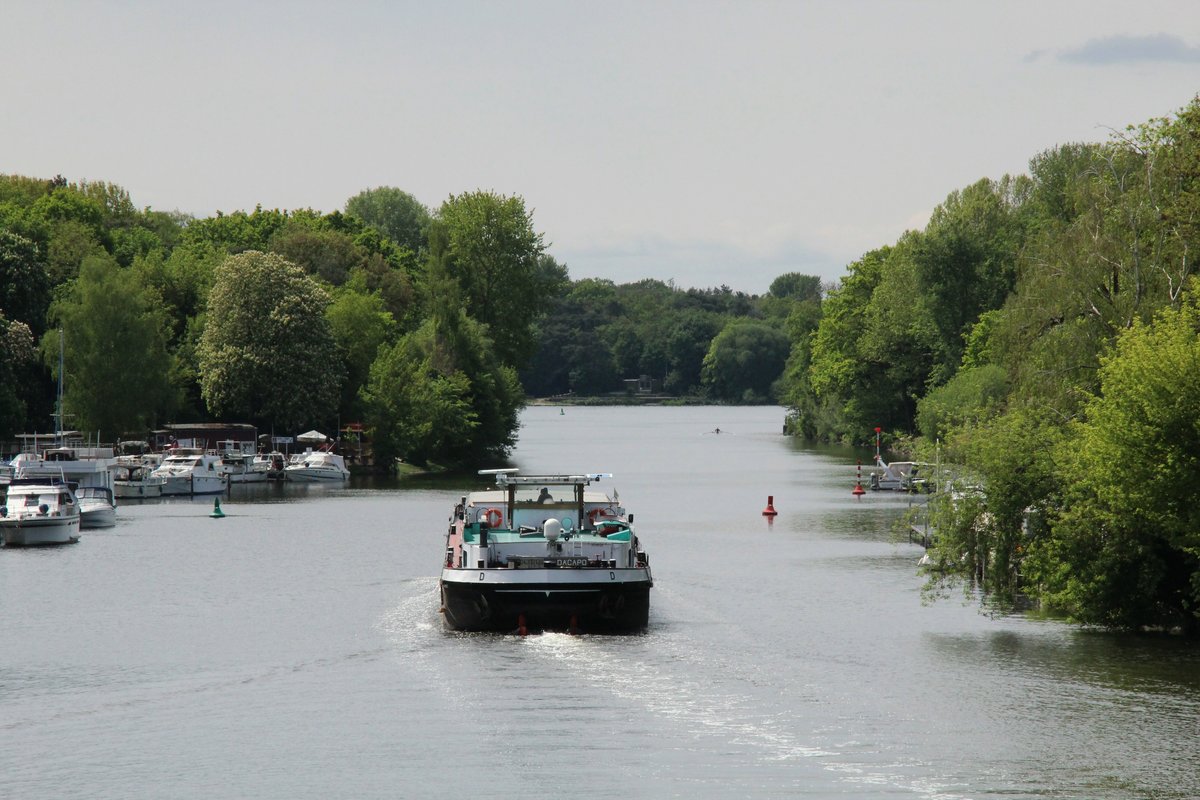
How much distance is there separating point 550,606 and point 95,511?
130 ft

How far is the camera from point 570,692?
106 ft

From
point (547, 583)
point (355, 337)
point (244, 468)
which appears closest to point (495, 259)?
point (355, 337)

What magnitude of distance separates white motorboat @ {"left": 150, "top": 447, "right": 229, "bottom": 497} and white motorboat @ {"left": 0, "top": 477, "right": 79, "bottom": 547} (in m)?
27.4

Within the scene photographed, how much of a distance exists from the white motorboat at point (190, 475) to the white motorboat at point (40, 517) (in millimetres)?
27353

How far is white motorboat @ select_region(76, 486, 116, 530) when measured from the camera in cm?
7175

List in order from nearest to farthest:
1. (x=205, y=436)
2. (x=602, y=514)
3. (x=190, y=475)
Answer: (x=602, y=514) < (x=190, y=475) < (x=205, y=436)

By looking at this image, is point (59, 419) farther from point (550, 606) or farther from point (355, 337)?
point (550, 606)

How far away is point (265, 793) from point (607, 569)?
48.3 feet

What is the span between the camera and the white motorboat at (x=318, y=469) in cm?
10356

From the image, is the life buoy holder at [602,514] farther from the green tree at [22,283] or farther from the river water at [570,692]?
the green tree at [22,283]

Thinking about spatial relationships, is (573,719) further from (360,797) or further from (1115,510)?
(1115,510)

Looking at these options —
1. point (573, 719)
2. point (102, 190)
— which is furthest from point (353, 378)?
point (573, 719)

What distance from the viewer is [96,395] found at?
106500 mm

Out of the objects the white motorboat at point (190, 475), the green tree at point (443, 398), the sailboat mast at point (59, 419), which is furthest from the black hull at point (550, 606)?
the green tree at point (443, 398)
